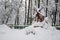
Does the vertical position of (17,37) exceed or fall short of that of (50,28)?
it falls short

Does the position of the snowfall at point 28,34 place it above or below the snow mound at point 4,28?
below

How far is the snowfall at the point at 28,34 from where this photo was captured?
1964 mm

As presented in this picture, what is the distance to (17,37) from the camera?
1996mm

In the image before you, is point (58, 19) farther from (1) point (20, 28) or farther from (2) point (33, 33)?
(1) point (20, 28)

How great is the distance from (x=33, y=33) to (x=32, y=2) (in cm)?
48

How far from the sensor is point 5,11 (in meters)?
2.02

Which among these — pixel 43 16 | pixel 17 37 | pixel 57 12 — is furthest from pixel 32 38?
pixel 57 12

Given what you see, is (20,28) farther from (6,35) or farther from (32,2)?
(32,2)

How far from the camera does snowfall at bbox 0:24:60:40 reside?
77.3 inches

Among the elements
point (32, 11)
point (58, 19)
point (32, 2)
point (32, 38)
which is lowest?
point (32, 38)

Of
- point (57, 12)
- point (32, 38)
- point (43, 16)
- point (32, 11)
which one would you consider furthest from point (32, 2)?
point (32, 38)

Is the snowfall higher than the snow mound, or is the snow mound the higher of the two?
the snow mound

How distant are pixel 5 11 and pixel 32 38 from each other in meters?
0.60

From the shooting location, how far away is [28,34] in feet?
6.52
